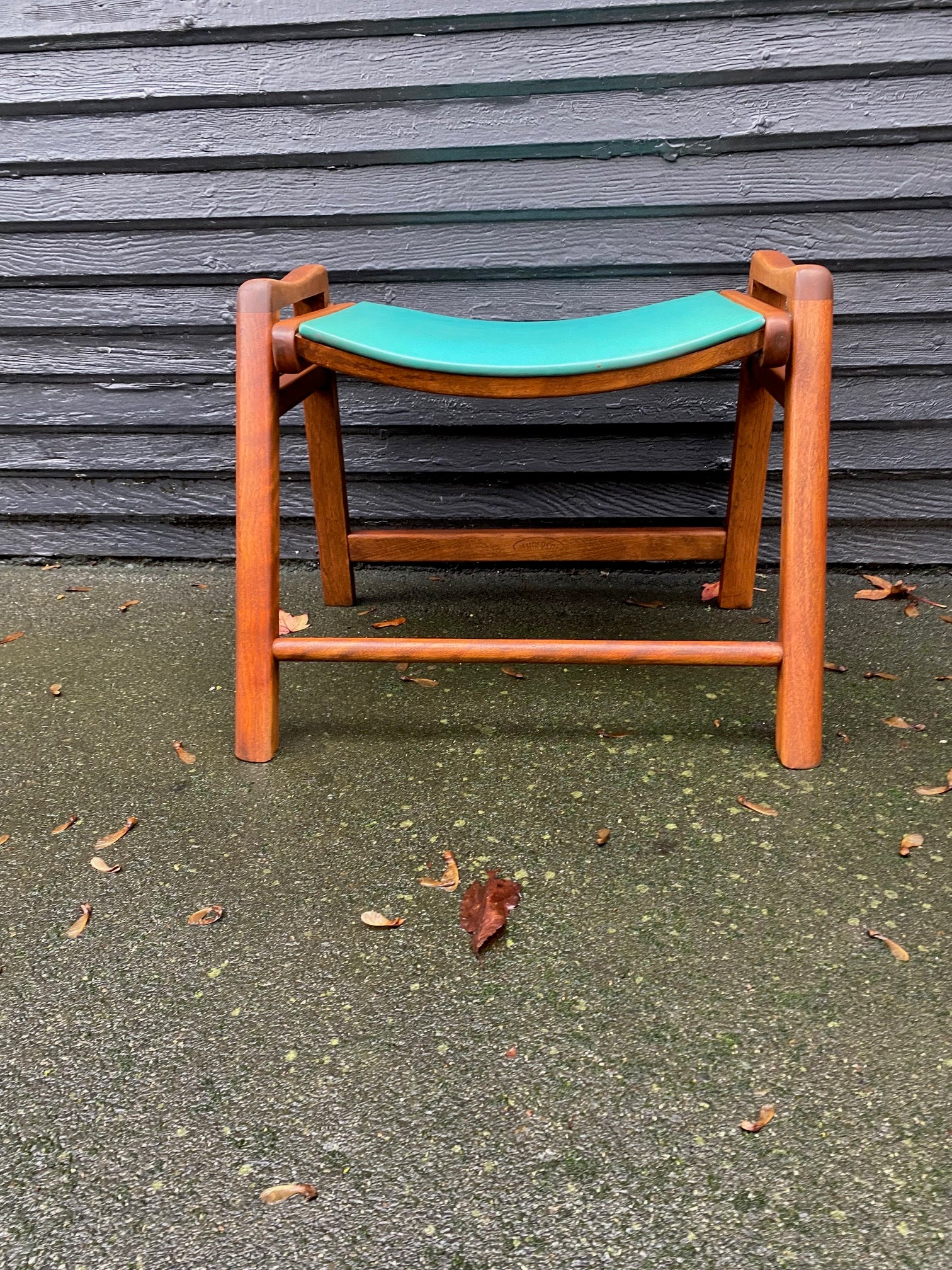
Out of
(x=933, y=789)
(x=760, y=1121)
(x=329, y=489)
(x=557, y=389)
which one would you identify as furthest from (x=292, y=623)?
(x=760, y=1121)

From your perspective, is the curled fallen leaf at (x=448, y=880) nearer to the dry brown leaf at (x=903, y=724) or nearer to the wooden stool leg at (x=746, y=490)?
the dry brown leaf at (x=903, y=724)

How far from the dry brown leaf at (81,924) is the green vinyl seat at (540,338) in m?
0.81

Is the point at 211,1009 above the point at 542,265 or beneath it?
beneath

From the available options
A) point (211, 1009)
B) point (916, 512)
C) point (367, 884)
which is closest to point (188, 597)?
point (367, 884)

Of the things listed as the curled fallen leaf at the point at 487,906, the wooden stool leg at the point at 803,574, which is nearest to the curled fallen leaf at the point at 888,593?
the wooden stool leg at the point at 803,574

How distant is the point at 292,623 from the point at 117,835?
0.71 metres

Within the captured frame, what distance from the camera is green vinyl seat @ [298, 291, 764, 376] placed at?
4.35ft

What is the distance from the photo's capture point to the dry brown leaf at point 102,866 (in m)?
1.23

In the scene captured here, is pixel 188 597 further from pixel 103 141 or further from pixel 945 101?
pixel 945 101

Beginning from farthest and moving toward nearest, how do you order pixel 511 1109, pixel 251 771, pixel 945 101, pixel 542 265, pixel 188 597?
pixel 188 597, pixel 542 265, pixel 945 101, pixel 251 771, pixel 511 1109

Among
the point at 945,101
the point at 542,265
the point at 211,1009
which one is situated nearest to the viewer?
the point at 211,1009

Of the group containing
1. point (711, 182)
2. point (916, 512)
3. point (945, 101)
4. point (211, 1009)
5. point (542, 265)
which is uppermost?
A: point (945, 101)

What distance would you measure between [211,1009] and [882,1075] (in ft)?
2.17

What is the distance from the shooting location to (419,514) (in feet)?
7.22
